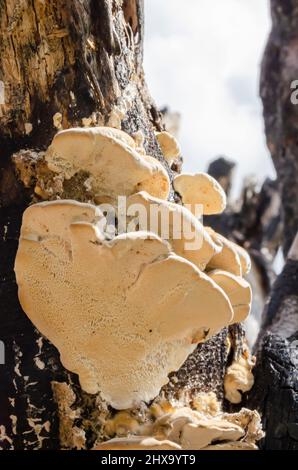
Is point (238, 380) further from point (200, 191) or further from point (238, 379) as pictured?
point (200, 191)

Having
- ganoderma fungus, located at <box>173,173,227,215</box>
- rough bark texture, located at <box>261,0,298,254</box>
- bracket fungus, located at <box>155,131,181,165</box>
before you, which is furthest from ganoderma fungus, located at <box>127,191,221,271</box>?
rough bark texture, located at <box>261,0,298,254</box>

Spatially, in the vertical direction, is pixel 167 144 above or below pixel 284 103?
above

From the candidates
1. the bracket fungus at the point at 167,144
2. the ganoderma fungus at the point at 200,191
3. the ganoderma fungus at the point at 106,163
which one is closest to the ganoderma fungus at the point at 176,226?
the ganoderma fungus at the point at 106,163

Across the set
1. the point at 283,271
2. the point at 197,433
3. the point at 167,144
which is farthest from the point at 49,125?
the point at 283,271

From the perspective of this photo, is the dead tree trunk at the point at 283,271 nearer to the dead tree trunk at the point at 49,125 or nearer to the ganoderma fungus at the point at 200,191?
the dead tree trunk at the point at 49,125

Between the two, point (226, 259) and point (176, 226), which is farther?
point (226, 259)

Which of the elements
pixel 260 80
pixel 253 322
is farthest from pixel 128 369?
pixel 253 322
